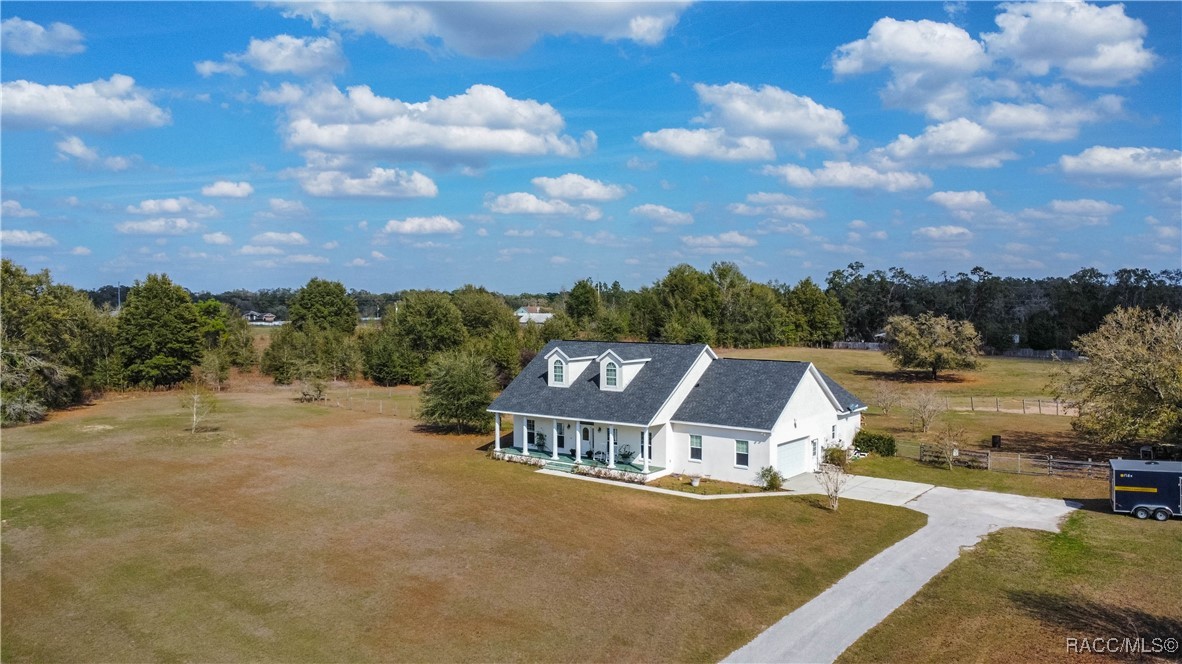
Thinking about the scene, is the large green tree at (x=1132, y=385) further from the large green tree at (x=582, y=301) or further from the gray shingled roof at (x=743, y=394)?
the large green tree at (x=582, y=301)

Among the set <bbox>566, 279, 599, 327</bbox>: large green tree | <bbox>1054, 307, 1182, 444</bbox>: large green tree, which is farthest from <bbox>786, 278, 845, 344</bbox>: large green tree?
<bbox>1054, 307, 1182, 444</bbox>: large green tree

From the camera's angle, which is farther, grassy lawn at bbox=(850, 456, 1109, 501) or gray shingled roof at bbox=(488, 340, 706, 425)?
gray shingled roof at bbox=(488, 340, 706, 425)

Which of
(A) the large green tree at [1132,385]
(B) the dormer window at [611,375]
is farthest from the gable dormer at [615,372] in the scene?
(A) the large green tree at [1132,385]

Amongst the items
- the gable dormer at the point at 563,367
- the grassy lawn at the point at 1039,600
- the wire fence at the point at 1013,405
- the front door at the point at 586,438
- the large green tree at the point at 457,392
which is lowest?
the grassy lawn at the point at 1039,600

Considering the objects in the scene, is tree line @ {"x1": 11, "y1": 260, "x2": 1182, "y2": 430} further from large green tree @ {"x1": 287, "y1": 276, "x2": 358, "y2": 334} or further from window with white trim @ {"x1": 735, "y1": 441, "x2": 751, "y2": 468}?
window with white trim @ {"x1": 735, "y1": 441, "x2": 751, "y2": 468}

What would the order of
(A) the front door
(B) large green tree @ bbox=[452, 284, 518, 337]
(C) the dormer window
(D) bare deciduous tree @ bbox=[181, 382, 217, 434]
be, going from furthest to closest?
1. (B) large green tree @ bbox=[452, 284, 518, 337]
2. (D) bare deciduous tree @ bbox=[181, 382, 217, 434]
3. (C) the dormer window
4. (A) the front door

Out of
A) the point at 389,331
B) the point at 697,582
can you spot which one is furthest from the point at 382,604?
the point at 389,331
